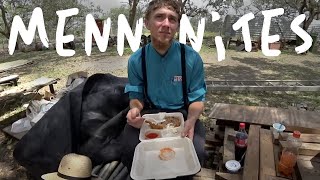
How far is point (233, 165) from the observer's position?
2.53m

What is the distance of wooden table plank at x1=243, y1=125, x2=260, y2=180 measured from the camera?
223 centimetres

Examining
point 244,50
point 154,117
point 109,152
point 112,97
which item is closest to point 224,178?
point 154,117

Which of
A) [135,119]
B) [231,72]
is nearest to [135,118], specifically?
[135,119]

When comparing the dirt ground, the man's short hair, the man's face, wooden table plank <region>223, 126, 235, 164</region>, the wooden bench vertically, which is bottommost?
the dirt ground

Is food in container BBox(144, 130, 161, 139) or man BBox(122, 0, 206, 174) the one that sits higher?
man BBox(122, 0, 206, 174)

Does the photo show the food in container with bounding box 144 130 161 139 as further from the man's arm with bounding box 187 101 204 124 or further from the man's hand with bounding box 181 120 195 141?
the man's arm with bounding box 187 101 204 124

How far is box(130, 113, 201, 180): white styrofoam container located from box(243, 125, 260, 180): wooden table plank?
0.55 m

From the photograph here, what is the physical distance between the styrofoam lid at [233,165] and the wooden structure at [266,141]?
5cm

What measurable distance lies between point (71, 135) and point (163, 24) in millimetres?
1499

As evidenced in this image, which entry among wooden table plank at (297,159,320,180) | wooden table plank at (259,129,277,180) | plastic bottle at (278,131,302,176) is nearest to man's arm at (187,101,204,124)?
wooden table plank at (259,129,277,180)

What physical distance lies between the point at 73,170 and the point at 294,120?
2531mm

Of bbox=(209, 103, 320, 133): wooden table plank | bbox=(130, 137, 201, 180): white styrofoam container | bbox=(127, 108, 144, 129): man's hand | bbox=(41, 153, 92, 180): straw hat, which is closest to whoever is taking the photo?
bbox=(130, 137, 201, 180): white styrofoam container

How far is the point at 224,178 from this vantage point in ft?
7.80

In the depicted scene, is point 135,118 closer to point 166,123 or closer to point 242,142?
point 166,123
